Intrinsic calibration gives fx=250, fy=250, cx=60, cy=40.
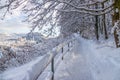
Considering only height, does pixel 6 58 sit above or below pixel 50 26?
below

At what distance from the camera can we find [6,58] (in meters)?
20.1

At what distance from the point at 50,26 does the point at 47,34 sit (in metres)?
0.63

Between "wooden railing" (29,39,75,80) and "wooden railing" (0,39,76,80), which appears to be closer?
"wooden railing" (0,39,76,80)

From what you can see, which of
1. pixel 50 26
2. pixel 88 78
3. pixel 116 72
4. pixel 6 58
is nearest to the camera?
pixel 116 72

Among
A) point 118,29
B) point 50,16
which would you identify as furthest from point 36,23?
point 118,29

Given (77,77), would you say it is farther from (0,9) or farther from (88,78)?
(0,9)

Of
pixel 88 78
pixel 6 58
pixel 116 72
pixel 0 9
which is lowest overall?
pixel 6 58

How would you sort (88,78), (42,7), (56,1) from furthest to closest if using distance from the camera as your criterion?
(42,7) < (56,1) < (88,78)

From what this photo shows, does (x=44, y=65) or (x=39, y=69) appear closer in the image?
(x=39, y=69)

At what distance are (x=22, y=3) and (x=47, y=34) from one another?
11.5ft

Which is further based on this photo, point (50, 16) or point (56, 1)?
point (50, 16)

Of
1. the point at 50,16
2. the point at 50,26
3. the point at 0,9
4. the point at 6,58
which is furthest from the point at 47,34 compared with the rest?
the point at 6,58

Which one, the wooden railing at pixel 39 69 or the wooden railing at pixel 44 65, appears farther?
the wooden railing at pixel 44 65

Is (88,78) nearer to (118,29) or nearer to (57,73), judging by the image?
(57,73)
